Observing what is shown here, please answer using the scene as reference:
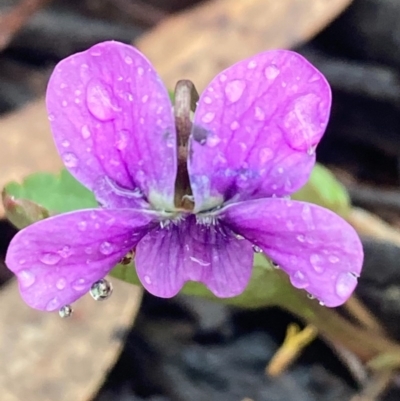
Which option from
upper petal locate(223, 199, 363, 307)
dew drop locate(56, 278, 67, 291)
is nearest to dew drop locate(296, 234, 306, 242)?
upper petal locate(223, 199, 363, 307)

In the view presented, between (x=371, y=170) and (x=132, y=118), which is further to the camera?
(x=371, y=170)

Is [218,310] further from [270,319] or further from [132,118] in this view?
[132,118]

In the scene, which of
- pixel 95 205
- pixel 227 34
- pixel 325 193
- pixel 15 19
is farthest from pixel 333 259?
pixel 15 19

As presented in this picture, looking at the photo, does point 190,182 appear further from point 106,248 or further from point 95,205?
point 95,205

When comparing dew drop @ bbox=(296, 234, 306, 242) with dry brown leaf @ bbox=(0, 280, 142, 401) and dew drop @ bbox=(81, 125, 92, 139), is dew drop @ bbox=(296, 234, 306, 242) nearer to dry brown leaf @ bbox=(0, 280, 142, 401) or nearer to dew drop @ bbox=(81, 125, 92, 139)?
dew drop @ bbox=(81, 125, 92, 139)

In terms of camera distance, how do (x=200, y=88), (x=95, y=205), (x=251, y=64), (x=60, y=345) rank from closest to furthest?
1. (x=251, y=64)
2. (x=95, y=205)
3. (x=60, y=345)
4. (x=200, y=88)

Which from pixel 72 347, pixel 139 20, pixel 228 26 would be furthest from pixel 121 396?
pixel 139 20
